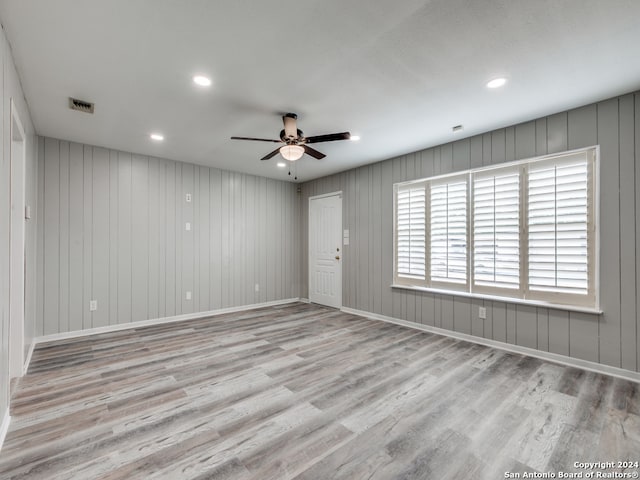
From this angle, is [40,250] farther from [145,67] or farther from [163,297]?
[145,67]

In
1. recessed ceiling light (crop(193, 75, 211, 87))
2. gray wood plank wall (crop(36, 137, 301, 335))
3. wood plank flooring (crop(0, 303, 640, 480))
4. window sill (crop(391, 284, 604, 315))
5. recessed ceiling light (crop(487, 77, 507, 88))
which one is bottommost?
wood plank flooring (crop(0, 303, 640, 480))

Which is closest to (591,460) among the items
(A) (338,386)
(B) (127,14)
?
(A) (338,386)

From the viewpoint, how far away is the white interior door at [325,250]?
590cm

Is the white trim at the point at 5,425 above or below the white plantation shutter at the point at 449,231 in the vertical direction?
below

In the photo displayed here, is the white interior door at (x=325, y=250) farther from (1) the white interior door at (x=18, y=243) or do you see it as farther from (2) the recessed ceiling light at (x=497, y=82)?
(1) the white interior door at (x=18, y=243)

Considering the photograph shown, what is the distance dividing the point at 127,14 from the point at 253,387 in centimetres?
289

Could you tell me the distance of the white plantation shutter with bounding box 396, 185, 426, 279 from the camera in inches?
178

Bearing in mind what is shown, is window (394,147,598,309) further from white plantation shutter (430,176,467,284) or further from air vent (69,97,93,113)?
air vent (69,97,93,113)

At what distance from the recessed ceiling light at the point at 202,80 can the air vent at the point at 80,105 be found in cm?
132

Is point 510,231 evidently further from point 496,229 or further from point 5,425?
point 5,425

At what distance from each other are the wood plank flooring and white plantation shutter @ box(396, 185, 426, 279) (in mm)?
1335

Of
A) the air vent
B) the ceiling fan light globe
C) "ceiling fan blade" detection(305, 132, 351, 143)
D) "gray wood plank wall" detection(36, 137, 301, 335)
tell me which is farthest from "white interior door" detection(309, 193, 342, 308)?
the air vent

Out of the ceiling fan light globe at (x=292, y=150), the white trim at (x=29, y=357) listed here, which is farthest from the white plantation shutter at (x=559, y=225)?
the white trim at (x=29, y=357)

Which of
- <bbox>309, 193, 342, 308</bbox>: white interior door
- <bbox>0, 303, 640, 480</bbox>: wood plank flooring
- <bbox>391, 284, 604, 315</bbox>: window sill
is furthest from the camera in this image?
<bbox>309, 193, 342, 308</bbox>: white interior door
